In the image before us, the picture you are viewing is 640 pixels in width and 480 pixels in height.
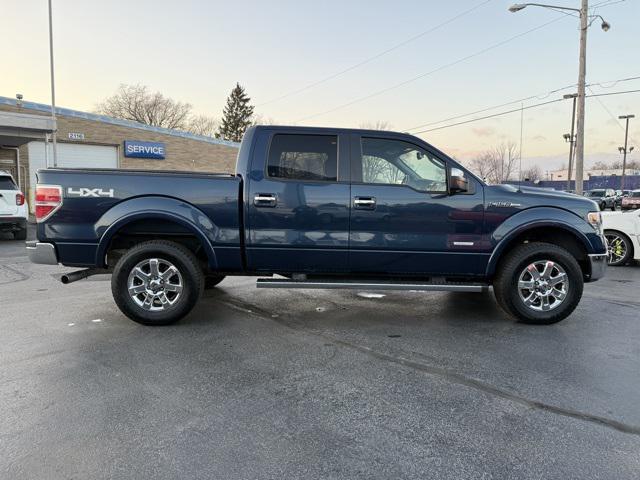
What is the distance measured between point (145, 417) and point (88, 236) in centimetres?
263

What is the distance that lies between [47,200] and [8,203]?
9727mm

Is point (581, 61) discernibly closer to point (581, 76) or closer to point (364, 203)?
point (581, 76)

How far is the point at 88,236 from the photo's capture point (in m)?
5.07

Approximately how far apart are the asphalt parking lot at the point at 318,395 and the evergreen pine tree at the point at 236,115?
67447mm

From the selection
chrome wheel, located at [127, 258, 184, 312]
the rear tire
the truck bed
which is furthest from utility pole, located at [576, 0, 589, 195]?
the rear tire

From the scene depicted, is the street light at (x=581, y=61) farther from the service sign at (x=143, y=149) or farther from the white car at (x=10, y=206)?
the service sign at (x=143, y=149)

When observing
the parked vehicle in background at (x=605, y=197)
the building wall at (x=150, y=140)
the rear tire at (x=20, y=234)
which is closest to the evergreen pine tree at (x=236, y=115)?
the building wall at (x=150, y=140)

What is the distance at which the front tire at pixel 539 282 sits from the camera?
17.2 ft

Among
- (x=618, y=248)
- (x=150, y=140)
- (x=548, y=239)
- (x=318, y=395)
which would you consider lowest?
(x=318, y=395)

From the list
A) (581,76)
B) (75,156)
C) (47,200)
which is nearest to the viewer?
(47,200)

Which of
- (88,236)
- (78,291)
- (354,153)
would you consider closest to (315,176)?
(354,153)

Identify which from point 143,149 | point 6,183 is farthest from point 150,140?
point 6,183

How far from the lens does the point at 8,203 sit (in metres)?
12.9

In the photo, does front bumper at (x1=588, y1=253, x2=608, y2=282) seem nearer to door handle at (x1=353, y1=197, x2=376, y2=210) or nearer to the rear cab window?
door handle at (x1=353, y1=197, x2=376, y2=210)
